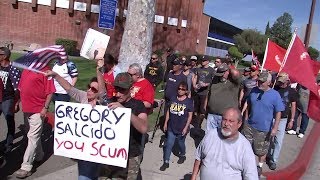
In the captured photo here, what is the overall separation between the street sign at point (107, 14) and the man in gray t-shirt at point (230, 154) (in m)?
4.29

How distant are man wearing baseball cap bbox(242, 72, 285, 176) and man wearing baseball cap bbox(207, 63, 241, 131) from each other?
1.03ft

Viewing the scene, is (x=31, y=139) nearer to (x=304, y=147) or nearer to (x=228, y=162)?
(x=228, y=162)

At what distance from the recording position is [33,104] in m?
6.24

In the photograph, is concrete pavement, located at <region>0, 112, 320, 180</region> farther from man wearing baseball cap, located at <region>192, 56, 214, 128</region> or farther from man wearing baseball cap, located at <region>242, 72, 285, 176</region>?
man wearing baseball cap, located at <region>242, 72, 285, 176</region>

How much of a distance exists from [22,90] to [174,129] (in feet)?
8.52

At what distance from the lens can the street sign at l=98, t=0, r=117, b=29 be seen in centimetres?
786

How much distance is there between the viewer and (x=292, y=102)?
9328 millimetres

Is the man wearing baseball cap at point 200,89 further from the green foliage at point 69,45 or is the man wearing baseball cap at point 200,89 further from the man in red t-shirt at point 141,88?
the green foliage at point 69,45

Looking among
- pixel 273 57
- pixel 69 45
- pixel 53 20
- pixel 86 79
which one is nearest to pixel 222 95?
pixel 273 57

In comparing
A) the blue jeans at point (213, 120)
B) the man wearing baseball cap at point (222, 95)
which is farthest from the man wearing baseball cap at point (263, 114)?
the blue jeans at point (213, 120)

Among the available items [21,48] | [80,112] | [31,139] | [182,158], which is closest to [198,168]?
[80,112]

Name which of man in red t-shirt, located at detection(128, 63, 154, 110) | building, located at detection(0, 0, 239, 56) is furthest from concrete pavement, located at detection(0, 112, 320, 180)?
building, located at detection(0, 0, 239, 56)

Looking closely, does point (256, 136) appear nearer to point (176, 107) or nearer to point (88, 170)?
point (176, 107)

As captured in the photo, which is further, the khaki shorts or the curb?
the curb
